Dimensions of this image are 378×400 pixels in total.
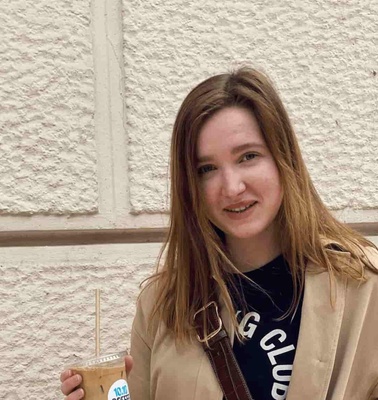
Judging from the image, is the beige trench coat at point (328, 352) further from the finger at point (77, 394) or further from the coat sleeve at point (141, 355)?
the finger at point (77, 394)

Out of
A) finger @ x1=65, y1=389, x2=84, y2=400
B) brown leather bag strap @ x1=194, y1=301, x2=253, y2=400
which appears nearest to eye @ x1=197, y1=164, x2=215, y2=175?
brown leather bag strap @ x1=194, y1=301, x2=253, y2=400

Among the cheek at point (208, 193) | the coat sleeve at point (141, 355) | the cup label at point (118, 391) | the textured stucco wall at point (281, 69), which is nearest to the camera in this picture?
the cup label at point (118, 391)

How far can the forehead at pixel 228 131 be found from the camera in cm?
169

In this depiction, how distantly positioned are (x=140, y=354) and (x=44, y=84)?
84 centimetres

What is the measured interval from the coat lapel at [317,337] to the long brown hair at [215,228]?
0.03 meters

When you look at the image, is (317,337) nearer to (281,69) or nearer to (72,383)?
(72,383)

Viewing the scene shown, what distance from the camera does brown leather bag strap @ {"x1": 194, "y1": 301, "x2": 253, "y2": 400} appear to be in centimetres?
165

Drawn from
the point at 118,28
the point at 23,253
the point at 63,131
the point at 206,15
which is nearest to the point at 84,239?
the point at 23,253

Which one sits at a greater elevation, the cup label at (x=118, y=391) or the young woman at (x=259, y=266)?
the young woman at (x=259, y=266)

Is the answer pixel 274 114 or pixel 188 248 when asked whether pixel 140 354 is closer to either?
pixel 188 248

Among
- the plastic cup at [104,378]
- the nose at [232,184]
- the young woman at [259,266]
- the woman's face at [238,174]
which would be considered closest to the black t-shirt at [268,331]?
the young woman at [259,266]

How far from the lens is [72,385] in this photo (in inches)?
58.6

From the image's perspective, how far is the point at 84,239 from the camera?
220cm

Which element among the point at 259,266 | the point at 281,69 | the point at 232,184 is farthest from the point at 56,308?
the point at 281,69
